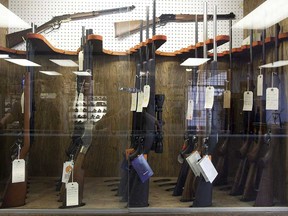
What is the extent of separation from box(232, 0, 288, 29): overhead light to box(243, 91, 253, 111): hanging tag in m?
0.35

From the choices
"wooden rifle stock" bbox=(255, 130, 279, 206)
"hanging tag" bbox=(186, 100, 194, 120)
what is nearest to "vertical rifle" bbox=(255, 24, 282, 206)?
"wooden rifle stock" bbox=(255, 130, 279, 206)

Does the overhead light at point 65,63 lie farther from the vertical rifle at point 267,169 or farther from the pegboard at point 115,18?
the vertical rifle at point 267,169

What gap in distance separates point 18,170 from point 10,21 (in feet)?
2.37

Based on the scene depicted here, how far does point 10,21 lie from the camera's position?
5.42 ft

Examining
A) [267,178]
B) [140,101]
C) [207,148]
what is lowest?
[267,178]

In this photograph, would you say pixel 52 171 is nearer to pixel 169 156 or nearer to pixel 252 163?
pixel 169 156

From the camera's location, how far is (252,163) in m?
1.62

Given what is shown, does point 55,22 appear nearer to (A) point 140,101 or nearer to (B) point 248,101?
(A) point 140,101

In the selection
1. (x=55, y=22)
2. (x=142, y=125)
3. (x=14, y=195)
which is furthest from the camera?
(x=55, y=22)

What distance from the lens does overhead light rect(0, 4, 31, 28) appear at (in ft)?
5.35

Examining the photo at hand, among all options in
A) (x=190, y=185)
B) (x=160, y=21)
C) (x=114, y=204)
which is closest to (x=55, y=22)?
(x=160, y=21)

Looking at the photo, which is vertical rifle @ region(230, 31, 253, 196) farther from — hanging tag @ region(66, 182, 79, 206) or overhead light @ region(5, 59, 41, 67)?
overhead light @ region(5, 59, 41, 67)

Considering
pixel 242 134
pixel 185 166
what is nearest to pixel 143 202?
pixel 185 166

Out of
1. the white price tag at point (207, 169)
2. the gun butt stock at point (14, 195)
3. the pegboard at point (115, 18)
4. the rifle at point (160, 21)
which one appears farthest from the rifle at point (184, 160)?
the gun butt stock at point (14, 195)
